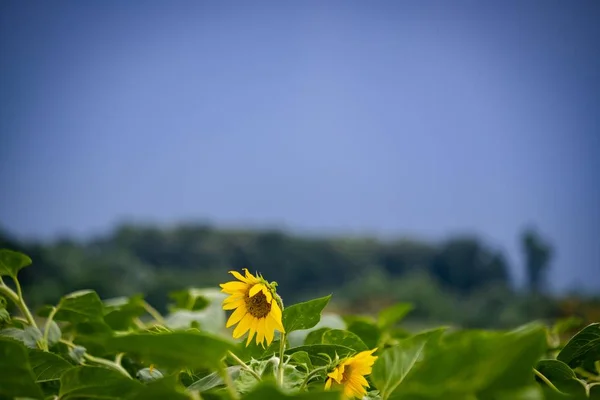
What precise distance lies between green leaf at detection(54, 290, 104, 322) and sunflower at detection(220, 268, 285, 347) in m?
0.08

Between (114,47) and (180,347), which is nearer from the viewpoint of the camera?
(180,347)

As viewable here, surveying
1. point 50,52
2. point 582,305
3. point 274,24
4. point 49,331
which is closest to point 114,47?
point 50,52

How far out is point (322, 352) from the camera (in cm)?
26

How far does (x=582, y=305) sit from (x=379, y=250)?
443 centimetres

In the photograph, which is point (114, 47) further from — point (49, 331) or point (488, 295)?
point (49, 331)

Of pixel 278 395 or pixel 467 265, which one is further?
pixel 467 265

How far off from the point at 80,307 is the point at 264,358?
0.13 meters

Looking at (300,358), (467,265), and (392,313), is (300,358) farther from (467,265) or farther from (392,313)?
(467,265)

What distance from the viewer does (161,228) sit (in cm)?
656

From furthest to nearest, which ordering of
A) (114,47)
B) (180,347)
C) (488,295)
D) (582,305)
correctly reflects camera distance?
(114,47)
(488,295)
(582,305)
(180,347)

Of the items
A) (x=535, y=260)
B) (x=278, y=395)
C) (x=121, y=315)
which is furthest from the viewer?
(x=535, y=260)

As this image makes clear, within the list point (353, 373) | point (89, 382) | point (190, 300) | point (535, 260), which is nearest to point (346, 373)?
point (353, 373)

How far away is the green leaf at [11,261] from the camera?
12.1 inches

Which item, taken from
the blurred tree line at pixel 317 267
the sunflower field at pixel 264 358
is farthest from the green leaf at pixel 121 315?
the blurred tree line at pixel 317 267
